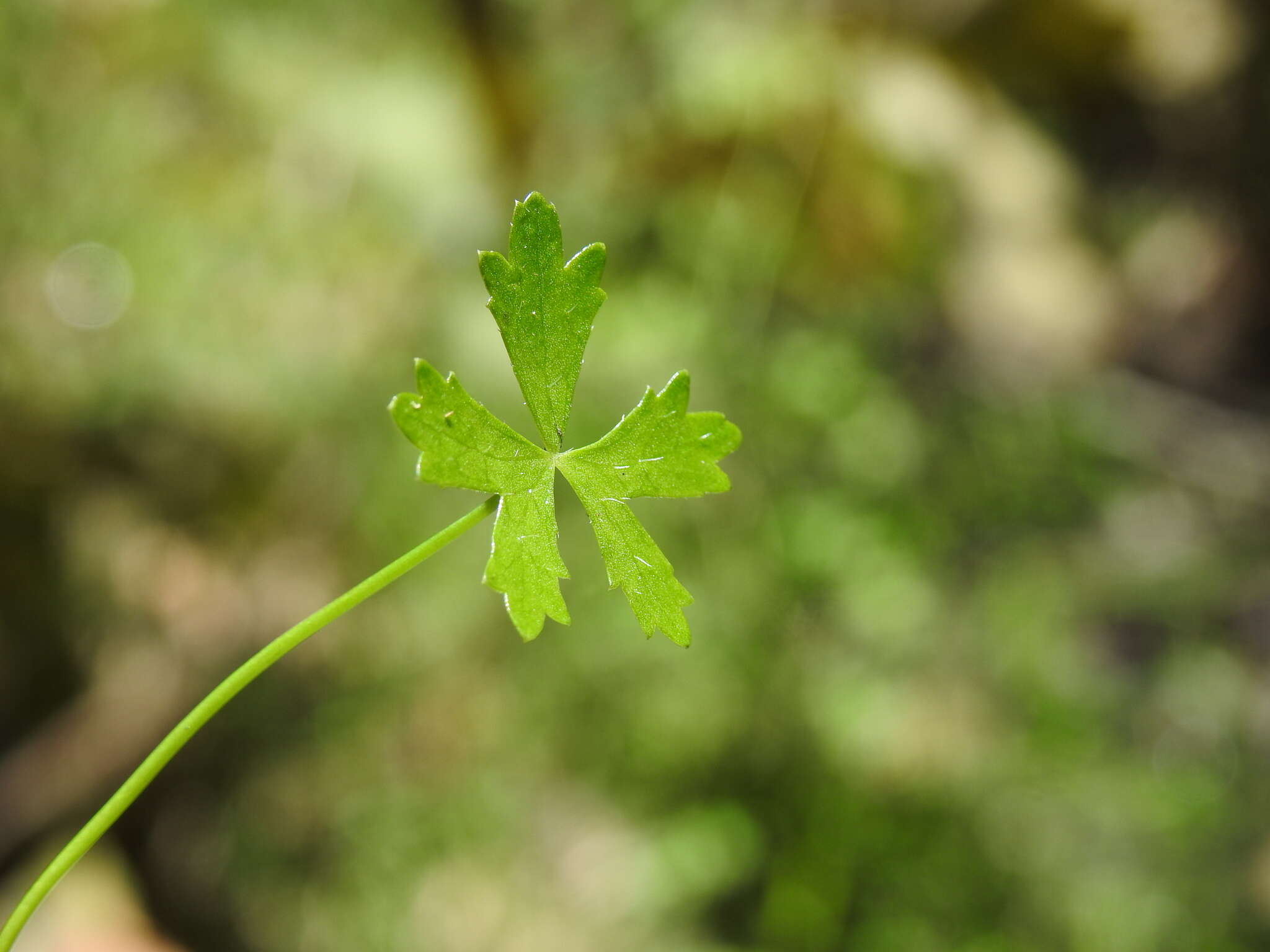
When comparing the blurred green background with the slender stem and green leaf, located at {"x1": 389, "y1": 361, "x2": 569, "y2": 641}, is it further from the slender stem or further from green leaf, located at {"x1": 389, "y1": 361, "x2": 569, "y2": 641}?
the slender stem

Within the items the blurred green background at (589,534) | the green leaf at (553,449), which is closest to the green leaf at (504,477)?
the green leaf at (553,449)

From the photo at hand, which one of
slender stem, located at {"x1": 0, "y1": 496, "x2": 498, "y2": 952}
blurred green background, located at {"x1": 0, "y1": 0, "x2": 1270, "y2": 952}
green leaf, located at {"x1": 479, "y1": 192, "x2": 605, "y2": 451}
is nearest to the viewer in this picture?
slender stem, located at {"x1": 0, "y1": 496, "x2": 498, "y2": 952}

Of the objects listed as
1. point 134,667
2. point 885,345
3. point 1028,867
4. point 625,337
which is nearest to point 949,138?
point 885,345

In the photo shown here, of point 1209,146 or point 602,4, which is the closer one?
point 602,4

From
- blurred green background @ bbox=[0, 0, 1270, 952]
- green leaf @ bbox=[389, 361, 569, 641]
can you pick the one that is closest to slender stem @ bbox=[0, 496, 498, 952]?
green leaf @ bbox=[389, 361, 569, 641]

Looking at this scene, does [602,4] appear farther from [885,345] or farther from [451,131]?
[885,345]
